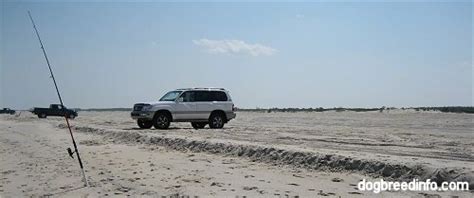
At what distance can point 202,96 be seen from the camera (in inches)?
1009

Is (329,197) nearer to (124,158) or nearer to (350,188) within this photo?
(350,188)

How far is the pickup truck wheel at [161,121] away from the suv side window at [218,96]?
2.73 metres

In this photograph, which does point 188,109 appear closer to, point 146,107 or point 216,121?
point 216,121

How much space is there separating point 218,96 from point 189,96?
5.16 feet

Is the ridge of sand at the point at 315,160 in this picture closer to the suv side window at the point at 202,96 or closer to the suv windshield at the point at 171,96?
the suv windshield at the point at 171,96

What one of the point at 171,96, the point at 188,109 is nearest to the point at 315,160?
the point at 188,109

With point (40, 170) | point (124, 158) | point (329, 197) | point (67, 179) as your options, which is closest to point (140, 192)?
point (67, 179)

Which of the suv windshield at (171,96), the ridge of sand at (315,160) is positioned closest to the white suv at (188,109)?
the suv windshield at (171,96)

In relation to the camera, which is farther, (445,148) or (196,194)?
(445,148)

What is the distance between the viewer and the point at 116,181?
9383mm

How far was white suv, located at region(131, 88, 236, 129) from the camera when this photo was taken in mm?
Answer: 24359

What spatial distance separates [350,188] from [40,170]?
6759 mm

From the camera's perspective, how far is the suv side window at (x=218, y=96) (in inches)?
1019

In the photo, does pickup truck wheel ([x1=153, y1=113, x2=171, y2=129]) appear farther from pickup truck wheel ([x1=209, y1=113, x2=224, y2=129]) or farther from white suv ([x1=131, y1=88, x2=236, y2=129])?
pickup truck wheel ([x1=209, y1=113, x2=224, y2=129])
